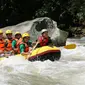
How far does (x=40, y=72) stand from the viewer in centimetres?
779

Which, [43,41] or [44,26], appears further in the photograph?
[44,26]

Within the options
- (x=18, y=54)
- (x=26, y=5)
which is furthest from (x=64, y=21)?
Answer: (x=18, y=54)

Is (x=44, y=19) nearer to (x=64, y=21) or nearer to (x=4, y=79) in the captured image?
(x=64, y=21)

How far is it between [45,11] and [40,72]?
10693 mm

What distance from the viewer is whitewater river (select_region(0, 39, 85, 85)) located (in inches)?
271

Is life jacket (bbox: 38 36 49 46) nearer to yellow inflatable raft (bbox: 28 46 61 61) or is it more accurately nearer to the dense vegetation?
yellow inflatable raft (bbox: 28 46 61 61)

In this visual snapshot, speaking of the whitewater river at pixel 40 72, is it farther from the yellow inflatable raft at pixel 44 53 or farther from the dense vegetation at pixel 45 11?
the dense vegetation at pixel 45 11

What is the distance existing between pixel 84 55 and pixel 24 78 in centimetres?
374

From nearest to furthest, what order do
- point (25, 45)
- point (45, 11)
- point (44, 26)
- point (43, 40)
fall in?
point (43, 40), point (25, 45), point (44, 26), point (45, 11)

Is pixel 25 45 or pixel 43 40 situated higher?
pixel 43 40

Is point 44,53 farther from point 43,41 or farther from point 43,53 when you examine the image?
point 43,41

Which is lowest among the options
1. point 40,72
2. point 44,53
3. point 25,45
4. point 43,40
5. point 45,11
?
point 40,72

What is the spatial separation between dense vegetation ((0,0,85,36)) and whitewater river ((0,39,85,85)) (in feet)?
29.2

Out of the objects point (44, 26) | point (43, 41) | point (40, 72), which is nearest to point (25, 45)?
point (43, 41)
